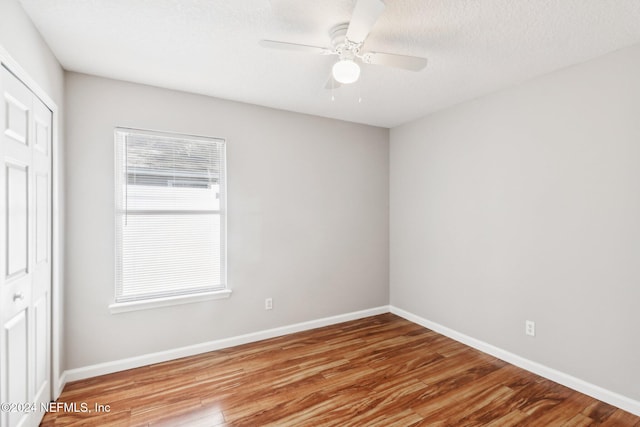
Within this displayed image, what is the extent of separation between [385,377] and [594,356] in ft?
5.11

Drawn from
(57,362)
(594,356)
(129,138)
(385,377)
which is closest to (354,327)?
(385,377)

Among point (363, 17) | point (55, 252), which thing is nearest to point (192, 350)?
point (55, 252)

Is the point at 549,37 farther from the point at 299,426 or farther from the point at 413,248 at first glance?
the point at 299,426

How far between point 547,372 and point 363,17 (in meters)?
3.02

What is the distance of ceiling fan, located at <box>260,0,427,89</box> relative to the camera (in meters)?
1.53

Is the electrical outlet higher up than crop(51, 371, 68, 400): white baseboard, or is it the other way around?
the electrical outlet

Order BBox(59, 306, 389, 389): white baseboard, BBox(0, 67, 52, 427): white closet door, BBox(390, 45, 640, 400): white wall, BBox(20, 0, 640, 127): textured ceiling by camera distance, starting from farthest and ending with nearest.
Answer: BBox(59, 306, 389, 389): white baseboard < BBox(390, 45, 640, 400): white wall < BBox(20, 0, 640, 127): textured ceiling < BBox(0, 67, 52, 427): white closet door

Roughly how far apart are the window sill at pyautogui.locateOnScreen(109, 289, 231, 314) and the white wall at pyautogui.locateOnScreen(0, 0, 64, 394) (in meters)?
0.39

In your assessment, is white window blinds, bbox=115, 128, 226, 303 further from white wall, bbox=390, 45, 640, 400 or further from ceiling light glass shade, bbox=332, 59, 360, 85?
white wall, bbox=390, 45, 640, 400

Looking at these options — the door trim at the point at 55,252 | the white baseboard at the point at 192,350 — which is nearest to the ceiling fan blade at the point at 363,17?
the door trim at the point at 55,252

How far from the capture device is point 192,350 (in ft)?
9.90

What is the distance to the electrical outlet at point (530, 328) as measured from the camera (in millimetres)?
2713

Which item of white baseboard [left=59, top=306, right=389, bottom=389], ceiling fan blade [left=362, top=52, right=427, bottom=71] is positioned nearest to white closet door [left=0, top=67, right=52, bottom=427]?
white baseboard [left=59, top=306, right=389, bottom=389]

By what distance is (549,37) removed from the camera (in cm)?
205
